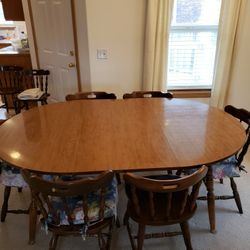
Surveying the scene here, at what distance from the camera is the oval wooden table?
140 cm

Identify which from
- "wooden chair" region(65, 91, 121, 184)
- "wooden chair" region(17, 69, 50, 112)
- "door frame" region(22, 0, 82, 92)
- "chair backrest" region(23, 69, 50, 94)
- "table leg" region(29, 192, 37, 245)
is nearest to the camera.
A: "table leg" region(29, 192, 37, 245)

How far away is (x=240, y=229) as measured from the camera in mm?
1915

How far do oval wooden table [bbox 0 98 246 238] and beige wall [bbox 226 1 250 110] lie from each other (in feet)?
4.17

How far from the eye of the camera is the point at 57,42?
11.4 feet

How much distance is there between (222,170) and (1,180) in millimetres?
1563

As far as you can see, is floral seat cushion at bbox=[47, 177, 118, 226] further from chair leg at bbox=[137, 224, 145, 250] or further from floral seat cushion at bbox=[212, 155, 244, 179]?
floral seat cushion at bbox=[212, 155, 244, 179]

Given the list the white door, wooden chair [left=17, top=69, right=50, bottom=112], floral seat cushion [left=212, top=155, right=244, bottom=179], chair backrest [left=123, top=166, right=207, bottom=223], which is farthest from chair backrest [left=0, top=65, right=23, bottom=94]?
floral seat cushion [left=212, top=155, right=244, bottom=179]

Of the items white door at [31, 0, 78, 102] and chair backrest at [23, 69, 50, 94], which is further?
chair backrest at [23, 69, 50, 94]

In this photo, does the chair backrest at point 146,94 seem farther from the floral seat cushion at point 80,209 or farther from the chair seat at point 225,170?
the floral seat cushion at point 80,209

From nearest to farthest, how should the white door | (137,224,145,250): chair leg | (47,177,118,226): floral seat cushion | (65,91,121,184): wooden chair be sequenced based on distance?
(47,177,118,226): floral seat cushion
(137,224,145,250): chair leg
(65,91,121,184): wooden chair
the white door

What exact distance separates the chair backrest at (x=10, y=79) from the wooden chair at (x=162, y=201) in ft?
9.57

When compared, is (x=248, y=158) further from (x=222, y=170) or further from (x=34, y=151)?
(x=34, y=151)

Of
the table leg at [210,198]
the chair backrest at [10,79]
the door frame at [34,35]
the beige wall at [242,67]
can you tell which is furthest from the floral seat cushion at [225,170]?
the chair backrest at [10,79]

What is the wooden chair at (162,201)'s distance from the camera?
1.27 meters
